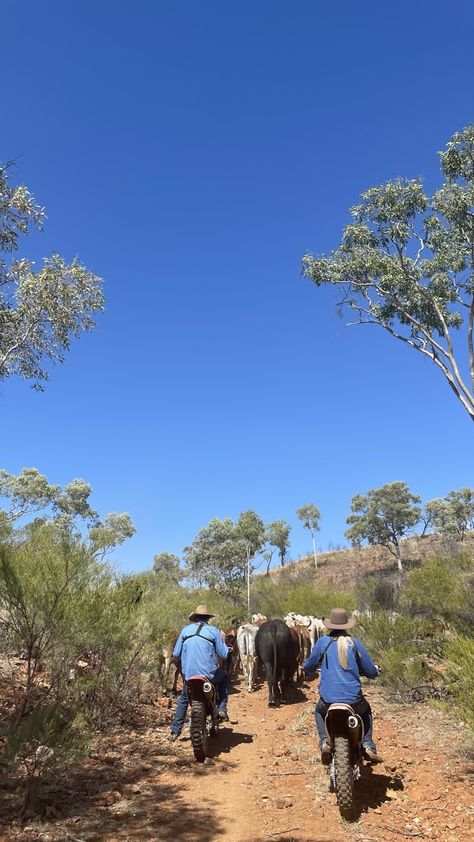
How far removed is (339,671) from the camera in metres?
5.32

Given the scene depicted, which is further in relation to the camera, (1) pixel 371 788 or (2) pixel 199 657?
(2) pixel 199 657

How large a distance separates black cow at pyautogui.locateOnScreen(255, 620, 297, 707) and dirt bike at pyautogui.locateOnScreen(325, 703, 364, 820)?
16.2 feet

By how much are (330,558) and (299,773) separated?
52.6 m

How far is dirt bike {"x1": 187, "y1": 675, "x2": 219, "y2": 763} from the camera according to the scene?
21.5 feet

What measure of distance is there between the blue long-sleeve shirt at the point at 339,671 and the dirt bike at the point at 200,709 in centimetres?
170

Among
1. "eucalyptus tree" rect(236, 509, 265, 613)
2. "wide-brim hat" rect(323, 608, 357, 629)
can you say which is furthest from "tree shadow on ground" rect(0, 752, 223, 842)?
"eucalyptus tree" rect(236, 509, 265, 613)

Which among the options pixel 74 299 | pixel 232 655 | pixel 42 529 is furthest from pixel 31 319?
pixel 232 655

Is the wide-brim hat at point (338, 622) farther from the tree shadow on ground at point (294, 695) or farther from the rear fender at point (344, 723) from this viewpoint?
the tree shadow on ground at point (294, 695)

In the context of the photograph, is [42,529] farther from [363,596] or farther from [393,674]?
[363,596]

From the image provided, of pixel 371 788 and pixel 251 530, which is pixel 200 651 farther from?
pixel 251 530

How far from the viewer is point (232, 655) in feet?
41.7

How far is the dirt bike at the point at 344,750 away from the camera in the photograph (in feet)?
15.6

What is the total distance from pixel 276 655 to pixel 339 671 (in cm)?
511

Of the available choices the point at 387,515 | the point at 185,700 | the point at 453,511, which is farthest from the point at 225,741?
the point at 453,511
